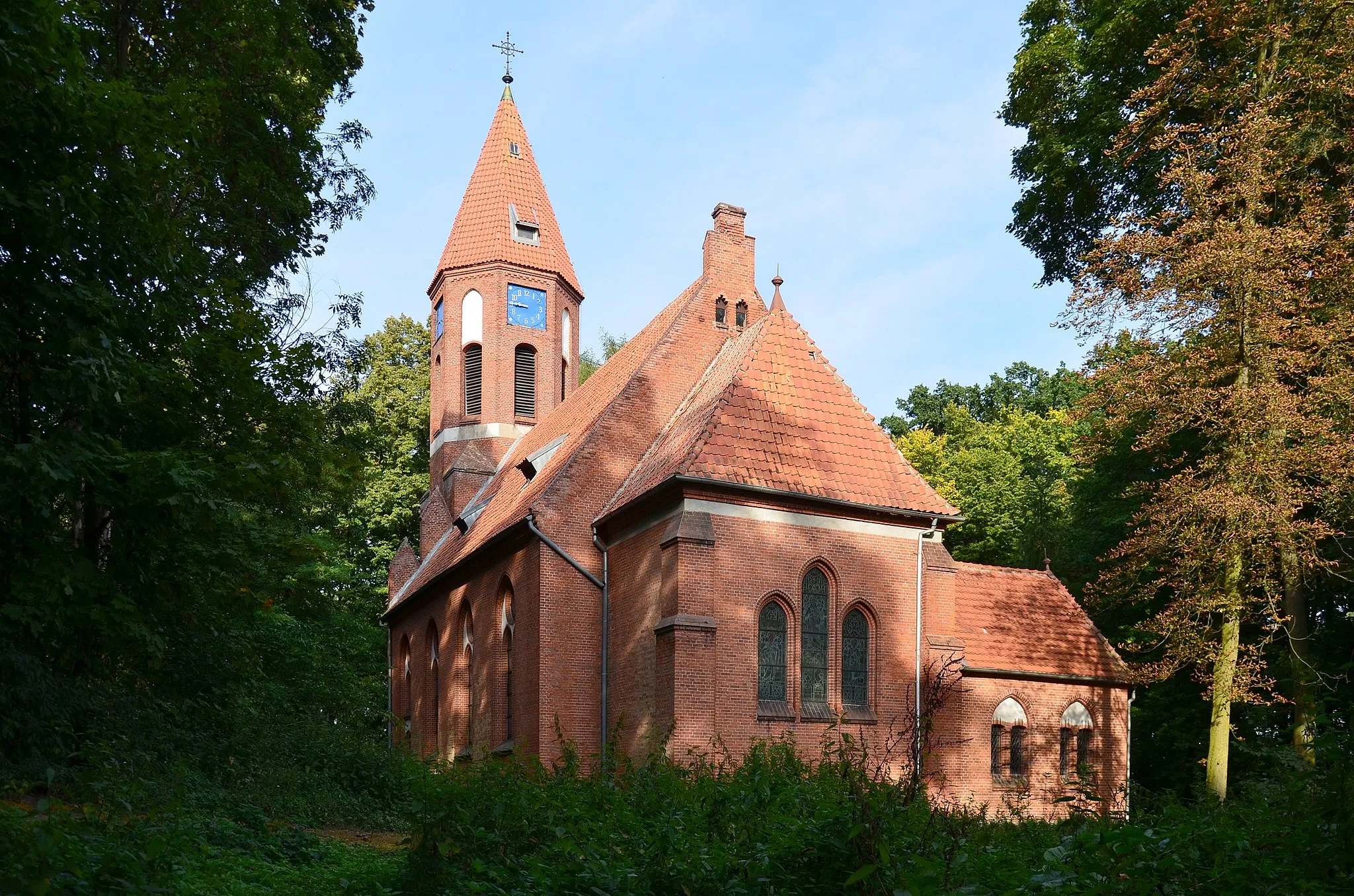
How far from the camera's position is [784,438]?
62.3 ft

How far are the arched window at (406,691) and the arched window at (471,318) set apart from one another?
8.46 m

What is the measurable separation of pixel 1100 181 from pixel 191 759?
19685 millimetres

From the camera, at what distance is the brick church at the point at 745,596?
1756 cm

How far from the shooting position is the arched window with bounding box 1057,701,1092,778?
2112 centimetres

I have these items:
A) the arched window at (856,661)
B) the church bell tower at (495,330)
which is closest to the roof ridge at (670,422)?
the arched window at (856,661)

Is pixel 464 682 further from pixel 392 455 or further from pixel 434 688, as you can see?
pixel 392 455

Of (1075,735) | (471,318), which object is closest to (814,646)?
(1075,735)

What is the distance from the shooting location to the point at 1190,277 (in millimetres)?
17328

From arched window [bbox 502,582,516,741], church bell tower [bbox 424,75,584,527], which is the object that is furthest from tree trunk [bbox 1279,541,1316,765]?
church bell tower [bbox 424,75,584,527]

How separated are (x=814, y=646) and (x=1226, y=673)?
602cm

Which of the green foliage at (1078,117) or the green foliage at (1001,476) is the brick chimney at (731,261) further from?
the green foliage at (1001,476)

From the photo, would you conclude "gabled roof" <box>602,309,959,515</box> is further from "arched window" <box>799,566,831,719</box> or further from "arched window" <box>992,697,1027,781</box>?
"arched window" <box>992,697,1027,781</box>

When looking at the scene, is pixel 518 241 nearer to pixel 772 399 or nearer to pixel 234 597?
pixel 772 399

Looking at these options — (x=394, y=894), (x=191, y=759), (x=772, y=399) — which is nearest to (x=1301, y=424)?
(x=772, y=399)
